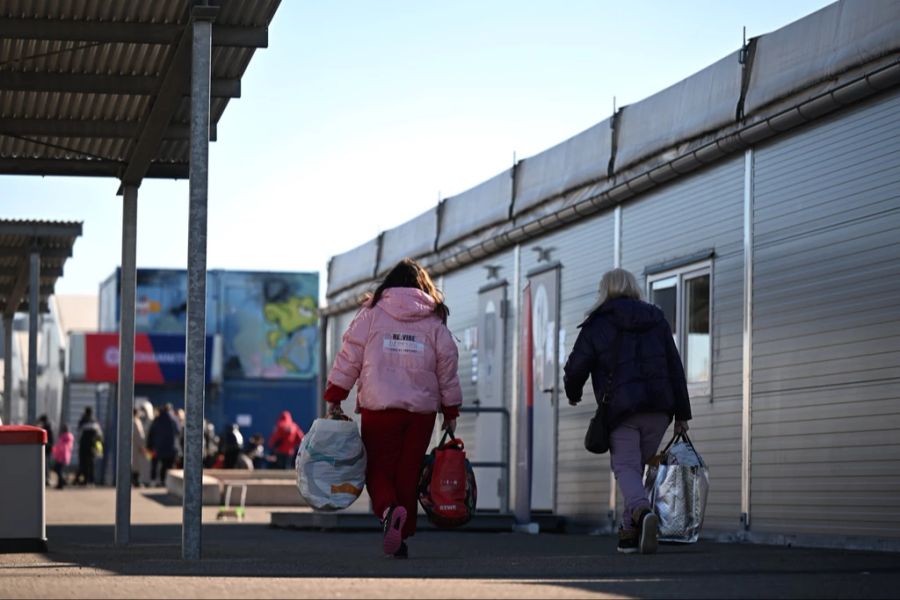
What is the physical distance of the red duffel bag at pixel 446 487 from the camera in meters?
11.3

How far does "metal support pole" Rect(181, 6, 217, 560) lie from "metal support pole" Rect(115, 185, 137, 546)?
389 cm

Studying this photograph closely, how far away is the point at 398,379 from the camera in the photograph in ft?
36.3

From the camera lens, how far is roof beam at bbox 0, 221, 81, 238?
70.1ft

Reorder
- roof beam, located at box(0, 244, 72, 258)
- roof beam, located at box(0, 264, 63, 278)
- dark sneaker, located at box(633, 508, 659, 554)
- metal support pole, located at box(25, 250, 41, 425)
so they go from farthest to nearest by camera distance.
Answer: roof beam, located at box(0, 264, 63, 278) → roof beam, located at box(0, 244, 72, 258) → metal support pole, located at box(25, 250, 41, 425) → dark sneaker, located at box(633, 508, 659, 554)

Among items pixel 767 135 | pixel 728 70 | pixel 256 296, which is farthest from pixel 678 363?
pixel 256 296

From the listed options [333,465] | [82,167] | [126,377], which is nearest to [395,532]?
[333,465]

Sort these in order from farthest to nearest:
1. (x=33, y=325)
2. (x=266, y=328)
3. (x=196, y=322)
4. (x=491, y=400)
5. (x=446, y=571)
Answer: (x=266, y=328)
(x=33, y=325)
(x=491, y=400)
(x=196, y=322)
(x=446, y=571)

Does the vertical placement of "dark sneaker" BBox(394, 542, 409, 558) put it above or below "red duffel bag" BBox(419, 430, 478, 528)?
below

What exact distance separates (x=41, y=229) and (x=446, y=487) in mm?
11323


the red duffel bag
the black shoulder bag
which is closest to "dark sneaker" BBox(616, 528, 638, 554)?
the black shoulder bag

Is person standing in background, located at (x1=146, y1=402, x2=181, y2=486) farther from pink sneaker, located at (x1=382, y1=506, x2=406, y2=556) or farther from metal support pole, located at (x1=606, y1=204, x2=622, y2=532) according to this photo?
pink sneaker, located at (x1=382, y1=506, x2=406, y2=556)

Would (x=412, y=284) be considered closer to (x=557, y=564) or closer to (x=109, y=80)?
(x=557, y=564)

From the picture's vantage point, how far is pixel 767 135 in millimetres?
13641

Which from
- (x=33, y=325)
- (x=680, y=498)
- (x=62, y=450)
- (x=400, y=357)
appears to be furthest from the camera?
(x=62, y=450)
